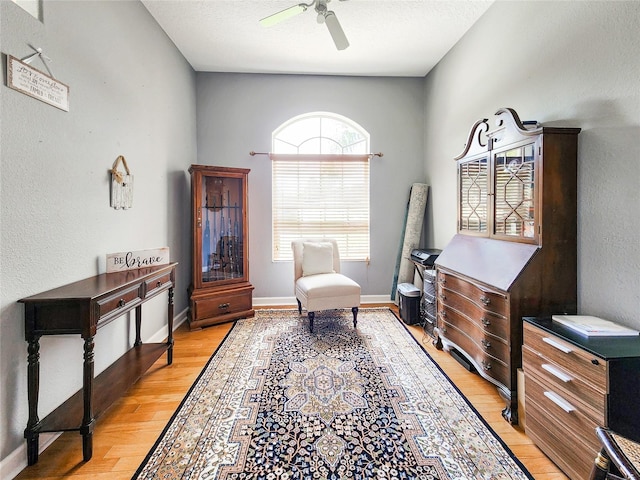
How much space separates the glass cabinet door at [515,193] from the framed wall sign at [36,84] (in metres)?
2.84

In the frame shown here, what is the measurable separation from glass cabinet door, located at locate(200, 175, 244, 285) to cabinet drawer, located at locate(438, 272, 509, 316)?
2366mm

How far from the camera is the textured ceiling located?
8.34 ft

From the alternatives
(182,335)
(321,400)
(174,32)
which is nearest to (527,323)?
(321,400)

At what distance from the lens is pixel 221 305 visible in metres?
3.28

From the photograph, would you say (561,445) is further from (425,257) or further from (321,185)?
(321,185)

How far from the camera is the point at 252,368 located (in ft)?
7.57

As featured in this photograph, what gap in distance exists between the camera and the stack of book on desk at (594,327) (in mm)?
1365

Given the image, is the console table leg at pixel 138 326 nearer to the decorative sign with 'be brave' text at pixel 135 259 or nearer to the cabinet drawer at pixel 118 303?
the decorative sign with 'be brave' text at pixel 135 259

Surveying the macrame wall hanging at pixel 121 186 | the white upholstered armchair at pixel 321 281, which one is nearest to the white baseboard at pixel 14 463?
the macrame wall hanging at pixel 121 186

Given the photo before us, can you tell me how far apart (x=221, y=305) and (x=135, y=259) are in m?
1.34

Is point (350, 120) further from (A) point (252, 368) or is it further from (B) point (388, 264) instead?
(A) point (252, 368)

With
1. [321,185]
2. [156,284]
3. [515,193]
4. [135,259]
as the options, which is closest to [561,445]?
[515,193]

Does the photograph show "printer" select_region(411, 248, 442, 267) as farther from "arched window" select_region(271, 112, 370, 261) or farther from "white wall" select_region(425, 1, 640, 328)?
"white wall" select_region(425, 1, 640, 328)

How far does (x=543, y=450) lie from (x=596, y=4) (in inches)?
99.1
